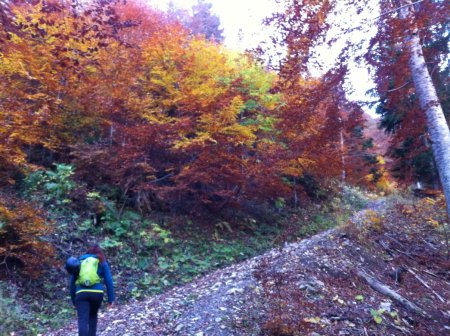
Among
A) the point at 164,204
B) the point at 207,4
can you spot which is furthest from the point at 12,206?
the point at 207,4

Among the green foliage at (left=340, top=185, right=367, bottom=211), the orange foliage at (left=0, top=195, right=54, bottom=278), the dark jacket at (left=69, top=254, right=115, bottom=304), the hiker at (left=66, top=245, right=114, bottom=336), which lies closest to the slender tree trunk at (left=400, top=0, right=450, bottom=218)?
the dark jacket at (left=69, top=254, right=115, bottom=304)

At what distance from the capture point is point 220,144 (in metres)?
11.5

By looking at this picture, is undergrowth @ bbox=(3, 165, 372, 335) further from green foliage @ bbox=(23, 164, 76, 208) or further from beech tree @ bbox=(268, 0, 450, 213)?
beech tree @ bbox=(268, 0, 450, 213)

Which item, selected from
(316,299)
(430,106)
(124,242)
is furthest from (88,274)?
(430,106)

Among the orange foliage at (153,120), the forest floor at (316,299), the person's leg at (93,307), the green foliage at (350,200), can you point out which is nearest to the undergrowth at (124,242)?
the orange foliage at (153,120)

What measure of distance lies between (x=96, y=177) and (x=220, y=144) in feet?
13.8

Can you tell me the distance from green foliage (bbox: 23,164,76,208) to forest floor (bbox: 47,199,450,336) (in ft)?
13.5

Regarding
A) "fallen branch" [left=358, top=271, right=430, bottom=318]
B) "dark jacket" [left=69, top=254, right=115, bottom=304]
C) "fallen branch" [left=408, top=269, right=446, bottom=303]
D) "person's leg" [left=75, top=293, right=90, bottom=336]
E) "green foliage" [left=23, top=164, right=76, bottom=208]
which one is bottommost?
"fallen branch" [left=408, top=269, right=446, bottom=303]

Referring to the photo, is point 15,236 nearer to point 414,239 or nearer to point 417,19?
point 417,19

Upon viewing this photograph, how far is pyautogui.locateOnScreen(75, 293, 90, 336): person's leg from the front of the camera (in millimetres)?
4766

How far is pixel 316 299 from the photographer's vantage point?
598 centimetres

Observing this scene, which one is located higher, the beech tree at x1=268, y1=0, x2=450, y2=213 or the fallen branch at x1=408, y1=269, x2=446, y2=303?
the beech tree at x1=268, y1=0, x2=450, y2=213

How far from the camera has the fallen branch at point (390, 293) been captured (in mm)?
6113

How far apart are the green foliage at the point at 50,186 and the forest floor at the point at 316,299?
4.11 m
